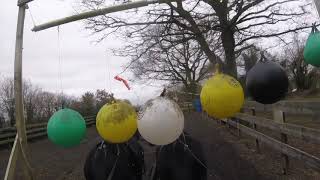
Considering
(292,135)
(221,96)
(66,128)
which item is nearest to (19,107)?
(66,128)

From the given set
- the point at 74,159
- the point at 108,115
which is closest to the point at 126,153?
the point at 108,115

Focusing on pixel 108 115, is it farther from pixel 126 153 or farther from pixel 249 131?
pixel 249 131

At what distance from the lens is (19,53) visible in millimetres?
5305

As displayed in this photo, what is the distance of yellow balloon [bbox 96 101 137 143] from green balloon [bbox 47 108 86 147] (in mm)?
370

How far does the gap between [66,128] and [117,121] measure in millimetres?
655

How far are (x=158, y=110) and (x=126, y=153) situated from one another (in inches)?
56.3

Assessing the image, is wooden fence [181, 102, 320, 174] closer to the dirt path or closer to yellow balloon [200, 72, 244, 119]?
the dirt path

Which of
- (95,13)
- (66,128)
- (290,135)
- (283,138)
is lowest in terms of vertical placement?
(283,138)

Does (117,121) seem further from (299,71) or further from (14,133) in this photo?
(14,133)

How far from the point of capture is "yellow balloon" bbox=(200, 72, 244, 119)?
123 inches

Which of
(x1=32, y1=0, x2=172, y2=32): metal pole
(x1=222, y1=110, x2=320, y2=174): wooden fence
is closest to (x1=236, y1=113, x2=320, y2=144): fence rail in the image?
(x1=222, y1=110, x2=320, y2=174): wooden fence

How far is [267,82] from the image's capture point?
10.1ft

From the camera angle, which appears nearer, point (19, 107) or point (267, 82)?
point (267, 82)

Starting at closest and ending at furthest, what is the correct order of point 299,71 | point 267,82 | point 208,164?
1. point 267,82
2. point 299,71
3. point 208,164
